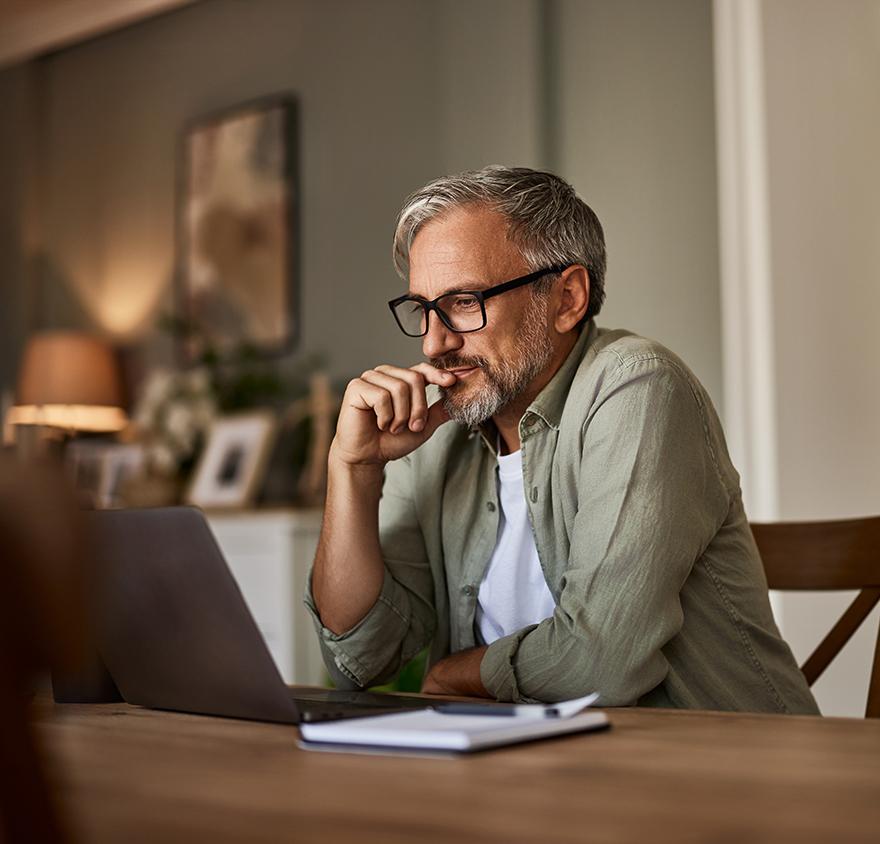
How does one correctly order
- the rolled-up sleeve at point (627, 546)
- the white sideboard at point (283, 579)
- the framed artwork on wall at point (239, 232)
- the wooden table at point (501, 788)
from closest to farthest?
the wooden table at point (501, 788) < the rolled-up sleeve at point (627, 546) < the white sideboard at point (283, 579) < the framed artwork on wall at point (239, 232)

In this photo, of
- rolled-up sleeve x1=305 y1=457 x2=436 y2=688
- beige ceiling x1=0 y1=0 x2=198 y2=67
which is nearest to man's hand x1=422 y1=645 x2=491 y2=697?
rolled-up sleeve x1=305 y1=457 x2=436 y2=688

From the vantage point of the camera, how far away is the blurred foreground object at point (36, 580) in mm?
392

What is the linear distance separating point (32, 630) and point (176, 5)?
15.6 feet

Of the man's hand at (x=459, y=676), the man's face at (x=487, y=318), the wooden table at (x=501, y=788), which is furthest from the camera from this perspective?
the man's face at (x=487, y=318)

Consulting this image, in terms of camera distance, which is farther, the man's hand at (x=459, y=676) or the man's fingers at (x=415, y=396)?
the man's fingers at (x=415, y=396)

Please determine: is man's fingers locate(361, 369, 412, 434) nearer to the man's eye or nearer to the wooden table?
the man's eye

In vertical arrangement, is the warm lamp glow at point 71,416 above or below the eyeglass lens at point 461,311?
below

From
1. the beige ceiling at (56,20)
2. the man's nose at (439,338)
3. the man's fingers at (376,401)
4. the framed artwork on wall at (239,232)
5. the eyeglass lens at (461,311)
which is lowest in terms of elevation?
the man's fingers at (376,401)

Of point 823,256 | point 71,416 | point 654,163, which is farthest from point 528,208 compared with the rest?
point 71,416

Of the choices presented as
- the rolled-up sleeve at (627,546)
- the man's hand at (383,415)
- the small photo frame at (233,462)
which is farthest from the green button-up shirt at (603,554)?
the small photo frame at (233,462)

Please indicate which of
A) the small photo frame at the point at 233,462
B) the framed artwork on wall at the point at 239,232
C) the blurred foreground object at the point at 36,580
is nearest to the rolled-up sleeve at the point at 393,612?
the blurred foreground object at the point at 36,580

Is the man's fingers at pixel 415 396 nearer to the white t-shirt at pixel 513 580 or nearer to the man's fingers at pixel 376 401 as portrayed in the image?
the man's fingers at pixel 376 401

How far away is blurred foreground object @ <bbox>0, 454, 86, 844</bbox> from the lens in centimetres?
39

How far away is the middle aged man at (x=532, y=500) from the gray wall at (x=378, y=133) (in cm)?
164
